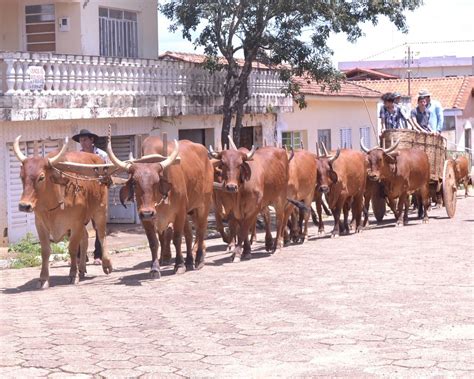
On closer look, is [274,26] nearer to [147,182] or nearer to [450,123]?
[147,182]

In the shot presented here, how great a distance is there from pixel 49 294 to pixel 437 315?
4.36 meters

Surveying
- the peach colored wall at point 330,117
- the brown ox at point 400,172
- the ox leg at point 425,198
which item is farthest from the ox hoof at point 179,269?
the peach colored wall at point 330,117

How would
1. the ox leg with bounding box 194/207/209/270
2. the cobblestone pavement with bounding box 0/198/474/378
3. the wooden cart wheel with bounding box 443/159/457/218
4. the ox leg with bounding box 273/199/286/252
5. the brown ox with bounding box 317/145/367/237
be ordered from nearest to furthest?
the cobblestone pavement with bounding box 0/198/474/378
the ox leg with bounding box 194/207/209/270
the ox leg with bounding box 273/199/286/252
the brown ox with bounding box 317/145/367/237
the wooden cart wheel with bounding box 443/159/457/218

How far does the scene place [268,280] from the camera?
1151cm

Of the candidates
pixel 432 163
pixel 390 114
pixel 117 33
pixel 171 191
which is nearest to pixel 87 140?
pixel 171 191

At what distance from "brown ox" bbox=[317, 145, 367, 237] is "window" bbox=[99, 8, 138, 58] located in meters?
7.01

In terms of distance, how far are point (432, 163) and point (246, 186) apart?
7.47 metres

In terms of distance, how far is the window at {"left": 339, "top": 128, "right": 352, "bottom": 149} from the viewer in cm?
3188

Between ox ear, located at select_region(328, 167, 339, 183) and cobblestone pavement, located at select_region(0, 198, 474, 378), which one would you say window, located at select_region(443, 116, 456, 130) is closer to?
ox ear, located at select_region(328, 167, 339, 183)

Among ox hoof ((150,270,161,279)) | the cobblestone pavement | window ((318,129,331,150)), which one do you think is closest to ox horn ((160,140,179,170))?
ox hoof ((150,270,161,279))

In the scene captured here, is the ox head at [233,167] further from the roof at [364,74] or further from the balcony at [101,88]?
the roof at [364,74]

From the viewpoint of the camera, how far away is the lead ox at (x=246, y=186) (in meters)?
Answer: 13.4

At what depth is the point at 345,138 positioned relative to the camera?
32.4 metres

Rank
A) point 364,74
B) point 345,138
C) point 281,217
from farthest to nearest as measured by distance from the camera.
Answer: point 364,74 < point 345,138 < point 281,217
